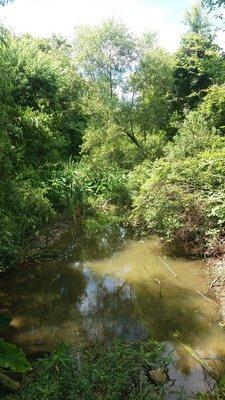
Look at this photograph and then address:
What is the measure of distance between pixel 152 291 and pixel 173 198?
8.46ft

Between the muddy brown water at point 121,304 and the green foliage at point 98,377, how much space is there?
552 millimetres

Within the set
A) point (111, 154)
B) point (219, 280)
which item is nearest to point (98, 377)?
point (219, 280)

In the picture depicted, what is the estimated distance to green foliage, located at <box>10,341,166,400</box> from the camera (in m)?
3.73

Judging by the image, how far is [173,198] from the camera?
9055mm

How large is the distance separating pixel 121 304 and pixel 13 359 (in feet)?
10.7

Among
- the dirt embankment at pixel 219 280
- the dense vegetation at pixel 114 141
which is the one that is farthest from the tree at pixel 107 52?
the dirt embankment at pixel 219 280

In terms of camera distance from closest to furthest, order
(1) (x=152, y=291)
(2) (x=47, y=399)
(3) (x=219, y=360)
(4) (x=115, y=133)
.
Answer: (2) (x=47, y=399), (3) (x=219, y=360), (1) (x=152, y=291), (4) (x=115, y=133)

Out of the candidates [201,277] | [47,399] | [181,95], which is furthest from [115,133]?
[47,399]

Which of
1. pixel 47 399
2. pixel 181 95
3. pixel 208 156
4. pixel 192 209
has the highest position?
pixel 181 95

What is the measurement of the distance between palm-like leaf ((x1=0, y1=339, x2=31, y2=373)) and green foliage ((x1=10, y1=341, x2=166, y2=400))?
20 cm

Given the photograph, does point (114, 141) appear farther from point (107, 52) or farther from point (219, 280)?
point (219, 280)

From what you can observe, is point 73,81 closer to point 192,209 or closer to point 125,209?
point 125,209

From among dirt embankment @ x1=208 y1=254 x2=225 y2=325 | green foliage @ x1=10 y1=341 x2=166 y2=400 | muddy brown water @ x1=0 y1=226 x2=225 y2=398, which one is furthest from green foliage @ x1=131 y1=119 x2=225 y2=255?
green foliage @ x1=10 y1=341 x2=166 y2=400

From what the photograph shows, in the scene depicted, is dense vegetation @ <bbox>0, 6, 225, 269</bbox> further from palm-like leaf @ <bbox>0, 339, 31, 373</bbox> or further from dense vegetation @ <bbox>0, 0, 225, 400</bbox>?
palm-like leaf @ <bbox>0, 339, 31, 373</bbox>
